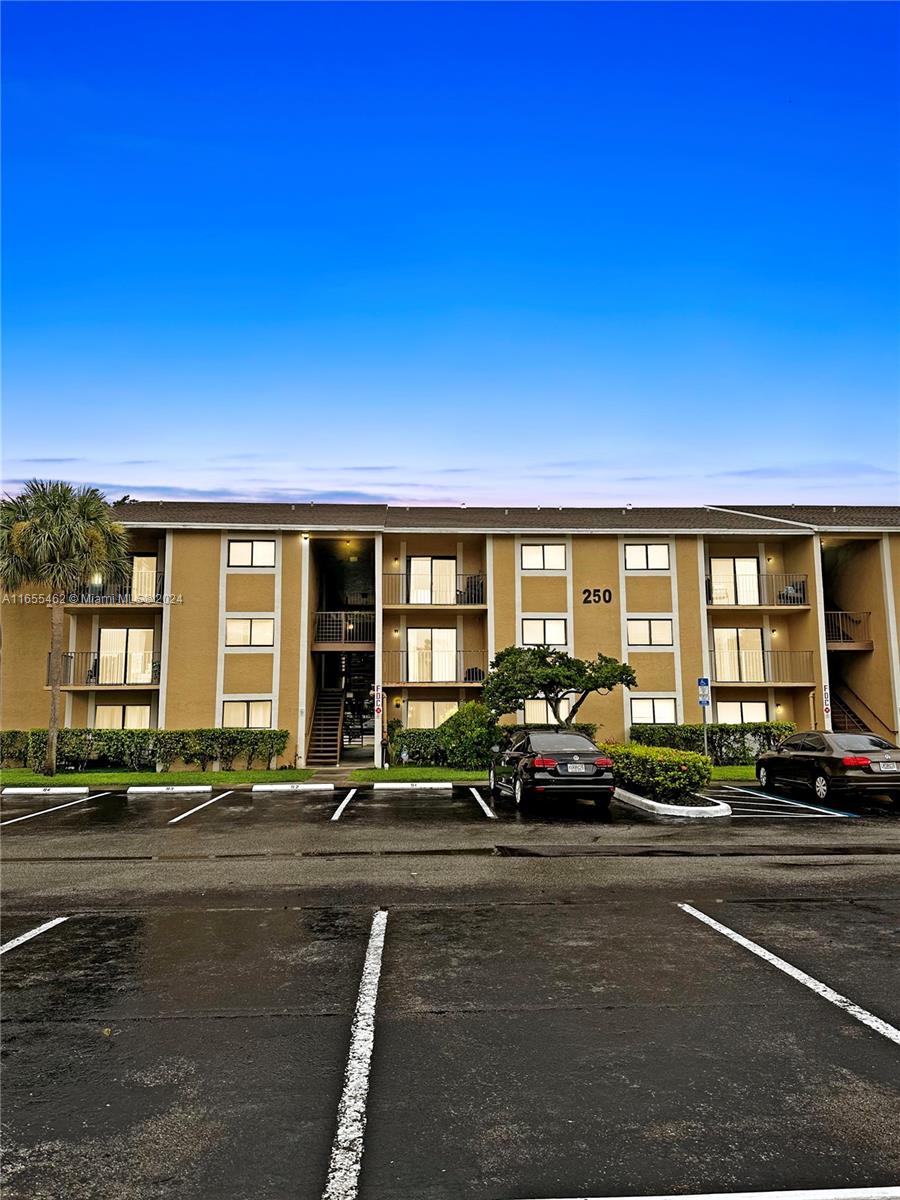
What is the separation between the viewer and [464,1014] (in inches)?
185

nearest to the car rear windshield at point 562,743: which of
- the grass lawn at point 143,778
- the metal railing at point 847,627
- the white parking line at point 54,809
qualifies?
the grass lawn at point 143,778

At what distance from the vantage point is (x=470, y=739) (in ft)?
74.2

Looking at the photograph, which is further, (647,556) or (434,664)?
(434,664)

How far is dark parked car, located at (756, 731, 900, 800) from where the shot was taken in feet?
48.1

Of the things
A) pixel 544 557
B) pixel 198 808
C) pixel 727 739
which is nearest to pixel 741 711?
pixel 727 739

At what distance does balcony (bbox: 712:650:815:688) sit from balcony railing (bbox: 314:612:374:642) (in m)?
13.0

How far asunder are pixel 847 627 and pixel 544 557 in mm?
12163

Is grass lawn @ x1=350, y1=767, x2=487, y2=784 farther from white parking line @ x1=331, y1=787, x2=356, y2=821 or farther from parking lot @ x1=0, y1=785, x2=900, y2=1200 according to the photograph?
parking lot @ x1=0, y1=785, x2=900, y2=1200

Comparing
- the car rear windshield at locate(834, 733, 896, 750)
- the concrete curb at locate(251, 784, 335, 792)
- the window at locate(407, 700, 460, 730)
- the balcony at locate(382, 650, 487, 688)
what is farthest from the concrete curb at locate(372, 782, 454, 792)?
the car rear windshield at locate(834, 733, 896, 750)

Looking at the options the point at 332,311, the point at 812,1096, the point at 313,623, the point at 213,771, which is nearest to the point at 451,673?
the point at 313,623

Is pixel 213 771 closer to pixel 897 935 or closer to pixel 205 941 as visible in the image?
pixel 205 941

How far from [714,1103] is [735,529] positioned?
1014 inches

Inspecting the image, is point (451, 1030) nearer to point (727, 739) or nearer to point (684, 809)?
point (684, 809)

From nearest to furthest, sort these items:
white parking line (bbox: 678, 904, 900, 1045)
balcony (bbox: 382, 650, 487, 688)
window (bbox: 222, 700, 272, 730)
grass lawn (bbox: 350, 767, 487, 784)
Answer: white parking line (bbox: 678, 904, 900, 1045) < grass lawn (bbox: 350, 767, 487, 784) < window (bbox: 222, 700, 272, 730) < balcony (bbox: 382, 650, 487, 688)
